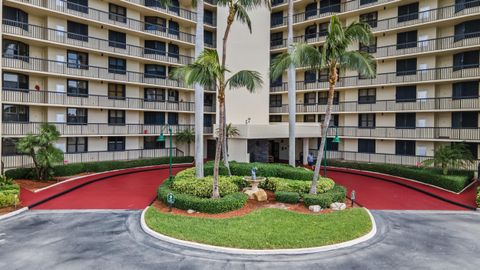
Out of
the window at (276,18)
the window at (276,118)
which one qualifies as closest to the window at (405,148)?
the window at (276,118)

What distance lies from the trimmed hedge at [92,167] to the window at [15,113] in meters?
4.98

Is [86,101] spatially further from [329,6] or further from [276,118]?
[329,6]

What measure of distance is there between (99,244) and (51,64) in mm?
21431

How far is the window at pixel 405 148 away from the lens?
30605mm

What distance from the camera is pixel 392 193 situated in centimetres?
2186

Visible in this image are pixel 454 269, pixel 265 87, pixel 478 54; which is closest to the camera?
pixel 454 269

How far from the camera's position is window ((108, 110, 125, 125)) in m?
32.2

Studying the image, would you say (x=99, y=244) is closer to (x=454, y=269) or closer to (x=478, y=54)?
(x=454, y=269)

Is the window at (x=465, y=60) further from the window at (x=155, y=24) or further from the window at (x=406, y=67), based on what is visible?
the window at (x=155, y=24)

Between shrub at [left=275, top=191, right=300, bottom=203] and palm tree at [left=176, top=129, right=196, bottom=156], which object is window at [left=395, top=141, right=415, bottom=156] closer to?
shrub at [left=275, top=191, right=300, bottom=203]

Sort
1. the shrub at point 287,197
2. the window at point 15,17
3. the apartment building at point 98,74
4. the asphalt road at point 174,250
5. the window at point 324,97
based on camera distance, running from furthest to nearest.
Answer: the window at point 324,97, the apartment building at point 98,74, the window at point 15,17, the shrub at point 287,197, the asphalt road at point 174,250

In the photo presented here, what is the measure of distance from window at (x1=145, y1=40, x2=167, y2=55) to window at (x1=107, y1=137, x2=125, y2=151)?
10.1m

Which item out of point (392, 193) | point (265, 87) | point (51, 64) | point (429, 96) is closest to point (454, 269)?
point (392, 193)

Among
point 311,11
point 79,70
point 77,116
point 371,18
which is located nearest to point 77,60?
point 79,70
